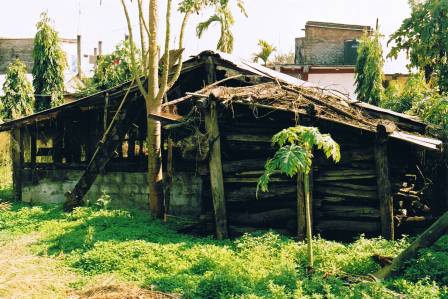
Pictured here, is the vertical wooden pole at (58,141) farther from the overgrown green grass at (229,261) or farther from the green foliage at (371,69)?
the green foliage at (371,69)

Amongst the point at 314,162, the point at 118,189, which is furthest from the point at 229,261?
the point at 118,189

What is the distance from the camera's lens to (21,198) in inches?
579

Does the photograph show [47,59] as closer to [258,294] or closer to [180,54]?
[180,54]

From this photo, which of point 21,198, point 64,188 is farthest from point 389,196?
point 21,198

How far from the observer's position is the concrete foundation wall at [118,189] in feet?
39.5

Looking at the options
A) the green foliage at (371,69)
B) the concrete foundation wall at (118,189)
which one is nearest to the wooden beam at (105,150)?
the concrete foundation wall at (118,189)

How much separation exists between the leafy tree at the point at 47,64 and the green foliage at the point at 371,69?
15.2 metres

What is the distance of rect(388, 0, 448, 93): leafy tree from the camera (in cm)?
1198

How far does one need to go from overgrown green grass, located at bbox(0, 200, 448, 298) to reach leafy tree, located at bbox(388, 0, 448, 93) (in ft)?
20.0

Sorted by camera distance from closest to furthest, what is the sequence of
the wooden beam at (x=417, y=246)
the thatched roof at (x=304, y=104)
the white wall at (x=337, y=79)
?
the wooden beam at (x=417, y=246)
the thatched roof at (x=304, y=104)
the white wall at (x=337, y=79)

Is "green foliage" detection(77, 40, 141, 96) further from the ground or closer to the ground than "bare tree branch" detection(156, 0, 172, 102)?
further from the ground

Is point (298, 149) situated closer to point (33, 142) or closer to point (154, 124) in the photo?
point (154, 124)

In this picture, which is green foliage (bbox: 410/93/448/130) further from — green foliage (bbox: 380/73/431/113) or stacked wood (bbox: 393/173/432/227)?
green foliage (bbox: 380/73/431/113)

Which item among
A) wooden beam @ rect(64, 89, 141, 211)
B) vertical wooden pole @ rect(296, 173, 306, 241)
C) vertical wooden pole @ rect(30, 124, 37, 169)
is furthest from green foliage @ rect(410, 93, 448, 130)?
vertical wooden pole @ rect(30, 124, 37, 169)
